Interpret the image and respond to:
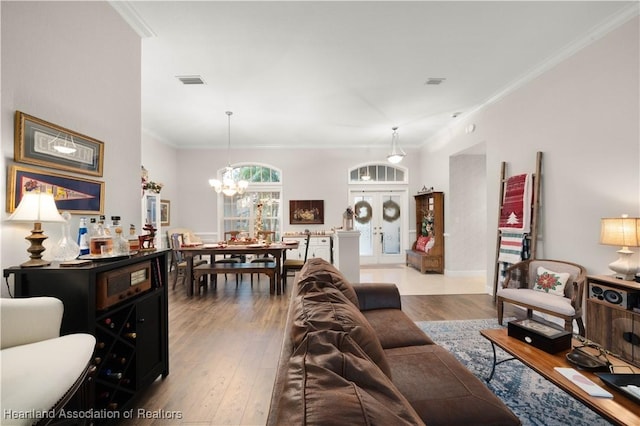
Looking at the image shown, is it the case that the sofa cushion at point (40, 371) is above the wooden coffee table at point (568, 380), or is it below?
above

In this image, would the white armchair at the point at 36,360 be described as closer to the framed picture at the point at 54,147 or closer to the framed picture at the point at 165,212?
the framed picture at the point at 54,147

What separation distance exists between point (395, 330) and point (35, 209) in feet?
7.21

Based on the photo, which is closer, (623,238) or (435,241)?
(623,238)

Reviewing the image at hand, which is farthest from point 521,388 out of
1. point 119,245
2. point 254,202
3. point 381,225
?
point 254,202

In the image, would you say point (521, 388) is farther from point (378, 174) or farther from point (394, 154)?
point (378, 174)

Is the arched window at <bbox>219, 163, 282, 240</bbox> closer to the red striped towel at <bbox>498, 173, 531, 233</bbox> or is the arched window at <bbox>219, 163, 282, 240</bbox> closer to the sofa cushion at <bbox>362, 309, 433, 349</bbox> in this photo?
the red striped towel at <bbox>498, 173, 531, 233</bbox>

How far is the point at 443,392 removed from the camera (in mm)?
1296

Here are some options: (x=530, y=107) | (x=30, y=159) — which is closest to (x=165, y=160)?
(x=30, y=159)

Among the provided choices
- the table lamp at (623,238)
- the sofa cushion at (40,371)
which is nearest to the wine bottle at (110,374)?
the sofa cushion at (40,371)

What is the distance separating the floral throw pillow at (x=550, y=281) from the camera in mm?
2960

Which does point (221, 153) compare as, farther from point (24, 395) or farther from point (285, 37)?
point (24, 395)

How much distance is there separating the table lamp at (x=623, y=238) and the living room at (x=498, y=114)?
1.09 ft

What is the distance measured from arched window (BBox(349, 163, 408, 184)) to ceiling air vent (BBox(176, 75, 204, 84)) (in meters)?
4.45

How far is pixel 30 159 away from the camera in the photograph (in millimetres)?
1626
